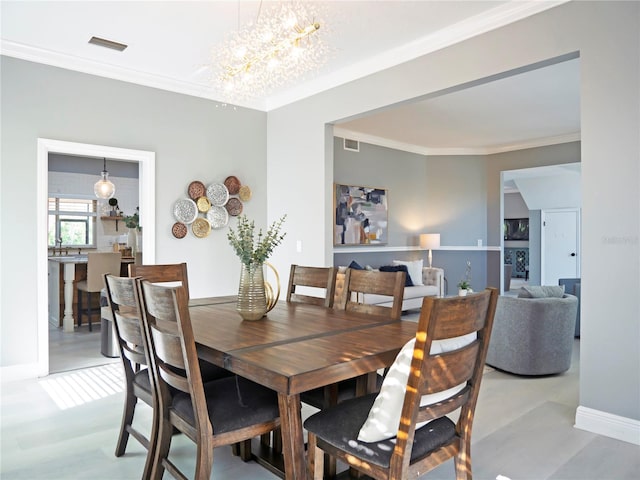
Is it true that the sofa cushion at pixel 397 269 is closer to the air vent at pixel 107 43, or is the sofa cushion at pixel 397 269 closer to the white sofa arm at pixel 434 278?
the white sofa arm at pixel 434 278

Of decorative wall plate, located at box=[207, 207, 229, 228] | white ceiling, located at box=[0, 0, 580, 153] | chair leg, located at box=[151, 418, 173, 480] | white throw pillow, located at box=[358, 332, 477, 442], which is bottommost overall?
chair leg, located at box=[151, 418, 173, 480]

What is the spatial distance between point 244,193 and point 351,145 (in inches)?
93.9

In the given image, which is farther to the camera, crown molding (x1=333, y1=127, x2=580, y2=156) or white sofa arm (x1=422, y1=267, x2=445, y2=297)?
white sofa arm (x1=422, y1=267, x2=445, y2=297)

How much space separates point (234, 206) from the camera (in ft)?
16.2

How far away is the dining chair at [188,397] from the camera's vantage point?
1.67 metres

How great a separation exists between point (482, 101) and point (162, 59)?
11.6ft

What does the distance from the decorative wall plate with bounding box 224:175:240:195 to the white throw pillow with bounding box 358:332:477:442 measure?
3765mm

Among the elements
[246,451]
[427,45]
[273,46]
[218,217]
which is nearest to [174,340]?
[246,451]

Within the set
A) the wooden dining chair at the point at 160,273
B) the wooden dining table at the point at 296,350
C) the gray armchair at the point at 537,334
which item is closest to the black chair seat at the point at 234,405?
the wooden dining table at the point at 296,350

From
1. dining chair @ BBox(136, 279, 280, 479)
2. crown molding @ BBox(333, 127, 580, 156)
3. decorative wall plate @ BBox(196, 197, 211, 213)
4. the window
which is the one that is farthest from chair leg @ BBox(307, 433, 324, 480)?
the window

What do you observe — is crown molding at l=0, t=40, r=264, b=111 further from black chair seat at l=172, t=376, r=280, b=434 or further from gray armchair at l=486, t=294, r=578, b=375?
gray armchair at l=486, t=294, r=578, b=375

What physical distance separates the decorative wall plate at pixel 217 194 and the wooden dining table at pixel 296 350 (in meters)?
2.60

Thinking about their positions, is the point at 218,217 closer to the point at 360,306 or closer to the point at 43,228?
the point at 43,228

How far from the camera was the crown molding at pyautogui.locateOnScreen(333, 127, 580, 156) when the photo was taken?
6720mm
